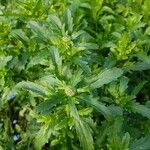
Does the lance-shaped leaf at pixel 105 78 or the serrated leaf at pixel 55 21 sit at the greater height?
the serrated leaf at pixel 55 21

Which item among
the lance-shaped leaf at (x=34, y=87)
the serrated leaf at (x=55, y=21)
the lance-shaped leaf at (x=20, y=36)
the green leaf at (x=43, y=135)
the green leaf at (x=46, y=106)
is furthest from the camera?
the lance-shaped leaf at (x=20, y=36)

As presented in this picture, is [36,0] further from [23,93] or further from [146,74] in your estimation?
[146,74]

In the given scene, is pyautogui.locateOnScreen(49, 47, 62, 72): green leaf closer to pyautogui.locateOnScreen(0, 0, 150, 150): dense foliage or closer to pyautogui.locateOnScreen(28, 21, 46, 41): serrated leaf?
pyautogui.locateOnScreen(0, 0, 150, 150): dense foliage

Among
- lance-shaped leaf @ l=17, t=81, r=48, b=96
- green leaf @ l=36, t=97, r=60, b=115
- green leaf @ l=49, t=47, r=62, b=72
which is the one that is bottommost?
green leaf @ l=36, t=97, r=60, b=115

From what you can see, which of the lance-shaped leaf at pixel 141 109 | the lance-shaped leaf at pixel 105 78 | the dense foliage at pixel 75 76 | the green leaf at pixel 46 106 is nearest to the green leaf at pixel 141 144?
the dense foliage at pixel 75 76

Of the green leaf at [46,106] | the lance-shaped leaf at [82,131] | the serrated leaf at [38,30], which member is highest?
the serrated leaf at [38,30]

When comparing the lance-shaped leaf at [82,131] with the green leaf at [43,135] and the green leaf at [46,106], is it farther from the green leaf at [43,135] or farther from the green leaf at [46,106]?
the green leaf at [43,135]

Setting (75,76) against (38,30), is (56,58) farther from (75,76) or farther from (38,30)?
(38,30)

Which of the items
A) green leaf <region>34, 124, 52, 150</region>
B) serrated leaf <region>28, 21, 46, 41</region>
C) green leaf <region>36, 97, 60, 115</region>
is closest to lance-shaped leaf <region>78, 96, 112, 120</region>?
green leaf <region>36, 97, 60, 115</region>

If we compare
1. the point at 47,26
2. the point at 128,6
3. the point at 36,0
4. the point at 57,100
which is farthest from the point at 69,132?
the point at 128,6
